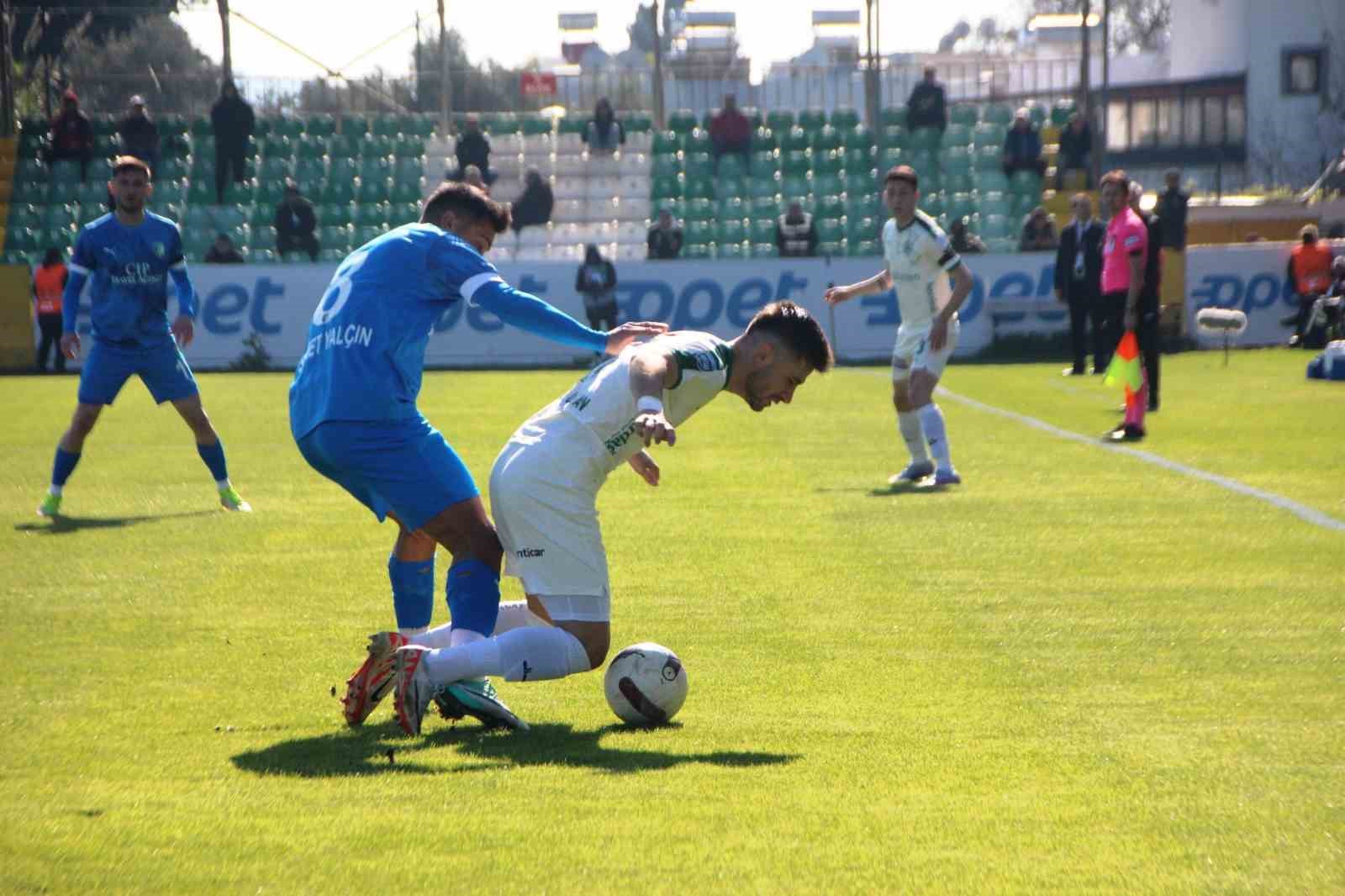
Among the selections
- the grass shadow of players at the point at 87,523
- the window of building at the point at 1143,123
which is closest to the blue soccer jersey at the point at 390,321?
the grass shadow of players at the point at 87,523

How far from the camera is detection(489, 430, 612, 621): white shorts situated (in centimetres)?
552

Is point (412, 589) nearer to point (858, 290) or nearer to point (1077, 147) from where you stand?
point (858, 290)

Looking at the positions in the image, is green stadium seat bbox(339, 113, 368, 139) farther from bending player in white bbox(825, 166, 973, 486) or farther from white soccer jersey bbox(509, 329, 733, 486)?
white soccer jersey bbox(509, 329, 733, 486)

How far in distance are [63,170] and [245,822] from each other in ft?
97.1

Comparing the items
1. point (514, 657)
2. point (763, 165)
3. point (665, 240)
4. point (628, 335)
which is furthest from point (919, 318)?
point (763, 165)

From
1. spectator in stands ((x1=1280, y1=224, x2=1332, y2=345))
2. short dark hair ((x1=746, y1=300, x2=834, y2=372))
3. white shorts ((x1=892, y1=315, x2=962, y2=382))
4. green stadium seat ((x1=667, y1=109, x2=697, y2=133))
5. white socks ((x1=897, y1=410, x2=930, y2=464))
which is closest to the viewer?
short dark hair ((x1=746, y1=300, x2=834, y2=372))

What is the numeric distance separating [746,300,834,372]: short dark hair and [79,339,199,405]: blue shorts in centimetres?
648

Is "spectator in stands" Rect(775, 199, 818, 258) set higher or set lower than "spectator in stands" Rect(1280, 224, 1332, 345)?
higher

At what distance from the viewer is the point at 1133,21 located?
85.2 m

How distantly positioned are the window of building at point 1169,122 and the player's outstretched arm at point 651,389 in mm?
60395

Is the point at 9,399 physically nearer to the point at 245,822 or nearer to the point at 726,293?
the point at 726,293

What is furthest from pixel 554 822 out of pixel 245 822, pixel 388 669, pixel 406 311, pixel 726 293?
pixel 726 293

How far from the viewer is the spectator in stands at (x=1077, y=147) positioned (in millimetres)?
31109

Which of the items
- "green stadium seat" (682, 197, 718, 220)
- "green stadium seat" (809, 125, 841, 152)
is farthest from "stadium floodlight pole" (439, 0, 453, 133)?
"green stadium seat" (809, 125, 841, 152)
